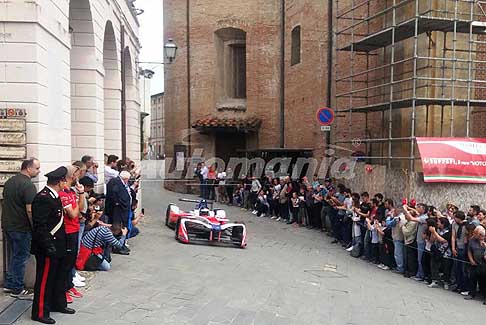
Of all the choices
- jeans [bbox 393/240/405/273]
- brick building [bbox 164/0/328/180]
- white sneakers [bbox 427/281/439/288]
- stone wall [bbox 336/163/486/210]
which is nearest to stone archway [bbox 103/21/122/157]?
stone wall [bbox 336/163/486/210]

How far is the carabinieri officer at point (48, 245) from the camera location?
5.60 m

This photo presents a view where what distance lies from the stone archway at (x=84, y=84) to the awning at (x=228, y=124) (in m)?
12.8

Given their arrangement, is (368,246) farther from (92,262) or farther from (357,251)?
(92,262)

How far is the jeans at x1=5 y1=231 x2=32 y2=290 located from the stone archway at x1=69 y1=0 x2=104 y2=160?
4384 millimetres

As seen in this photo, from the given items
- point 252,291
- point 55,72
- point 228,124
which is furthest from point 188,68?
point 252,291

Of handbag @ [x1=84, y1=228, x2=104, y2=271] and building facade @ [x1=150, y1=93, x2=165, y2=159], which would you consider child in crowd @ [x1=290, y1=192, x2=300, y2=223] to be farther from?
building facade @ [x1=150, y1=93, x2=165, y2=159]

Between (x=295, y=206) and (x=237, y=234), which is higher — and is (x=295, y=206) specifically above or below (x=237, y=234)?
above

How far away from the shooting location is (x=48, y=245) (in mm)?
5598

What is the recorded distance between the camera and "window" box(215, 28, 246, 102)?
24.9 meters

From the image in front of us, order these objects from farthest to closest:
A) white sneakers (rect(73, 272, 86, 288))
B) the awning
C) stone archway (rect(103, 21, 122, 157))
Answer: the awning → stone archway (rect(103, 21, 122, 157)) → white sneakers (rect(73, 272, 86, 288))

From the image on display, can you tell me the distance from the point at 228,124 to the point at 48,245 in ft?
59.9

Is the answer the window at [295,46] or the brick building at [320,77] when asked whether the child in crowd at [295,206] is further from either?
the window at [295,46]

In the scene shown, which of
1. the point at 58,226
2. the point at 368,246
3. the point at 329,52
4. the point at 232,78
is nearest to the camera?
the point at 58,226

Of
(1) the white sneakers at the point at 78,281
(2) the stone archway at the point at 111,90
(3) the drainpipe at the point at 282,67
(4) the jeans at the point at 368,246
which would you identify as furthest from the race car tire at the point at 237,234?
(3) the drainpipe at the point at 282,67
